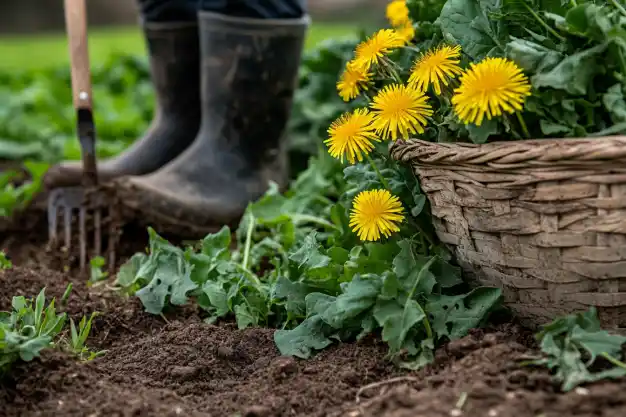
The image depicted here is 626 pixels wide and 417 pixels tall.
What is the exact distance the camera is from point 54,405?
5.24ft

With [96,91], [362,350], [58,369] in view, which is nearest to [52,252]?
[58,369]

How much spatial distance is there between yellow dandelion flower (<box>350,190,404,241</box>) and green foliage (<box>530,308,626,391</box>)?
395 millimetres

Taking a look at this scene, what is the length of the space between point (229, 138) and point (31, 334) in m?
1.36

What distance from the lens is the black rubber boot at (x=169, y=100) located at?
3281mm

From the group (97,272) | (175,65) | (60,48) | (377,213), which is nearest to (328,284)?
(377,213)

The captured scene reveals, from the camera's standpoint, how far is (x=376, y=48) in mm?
1856

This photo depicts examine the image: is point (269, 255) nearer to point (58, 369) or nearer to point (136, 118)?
point (58, 369)

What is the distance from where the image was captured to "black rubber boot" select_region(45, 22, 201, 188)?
3281mm

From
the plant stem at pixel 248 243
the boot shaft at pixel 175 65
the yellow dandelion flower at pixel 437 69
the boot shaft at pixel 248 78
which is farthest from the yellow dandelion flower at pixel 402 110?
the boot shaft at pixel 175 65

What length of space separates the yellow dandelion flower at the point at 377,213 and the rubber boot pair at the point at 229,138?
1137mm

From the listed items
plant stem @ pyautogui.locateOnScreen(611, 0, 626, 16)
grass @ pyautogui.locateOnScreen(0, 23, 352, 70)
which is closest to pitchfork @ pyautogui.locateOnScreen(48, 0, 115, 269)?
plant stem @ pyautogui.locateOnScreen(611, 0, 626, 16)

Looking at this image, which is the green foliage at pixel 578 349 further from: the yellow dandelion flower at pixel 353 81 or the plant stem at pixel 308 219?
the plant stem at pixel 308 219

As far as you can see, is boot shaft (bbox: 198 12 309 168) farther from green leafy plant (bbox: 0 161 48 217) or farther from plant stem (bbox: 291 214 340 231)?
green leafy plant (bbox: 0 161 48 217)

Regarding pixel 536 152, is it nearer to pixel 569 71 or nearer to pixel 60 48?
pixel 569 71
